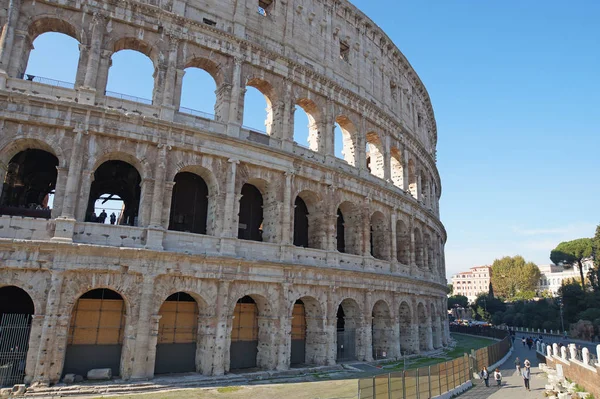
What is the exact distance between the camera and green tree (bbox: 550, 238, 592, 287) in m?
71.4

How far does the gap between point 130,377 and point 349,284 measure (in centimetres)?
1106

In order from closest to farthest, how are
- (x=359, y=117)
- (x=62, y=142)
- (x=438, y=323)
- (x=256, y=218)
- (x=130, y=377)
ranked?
(x=130, y=377), (x=62, y=142), (x=256, y=218), (x=359, y=117), (x=438, y=323)

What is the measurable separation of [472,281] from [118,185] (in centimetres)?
13461

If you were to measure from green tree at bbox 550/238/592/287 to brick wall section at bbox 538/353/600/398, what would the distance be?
6019cm

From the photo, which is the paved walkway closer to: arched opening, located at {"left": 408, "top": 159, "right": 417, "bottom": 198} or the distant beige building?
arched opening, located at {"left": 408, "top": 159, "right": 417, "bottom": 198}

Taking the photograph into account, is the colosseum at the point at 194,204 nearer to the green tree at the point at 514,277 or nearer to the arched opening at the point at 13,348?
the arched opening at the point at 13,348

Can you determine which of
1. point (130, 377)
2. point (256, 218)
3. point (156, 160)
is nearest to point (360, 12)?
point (256, 218)

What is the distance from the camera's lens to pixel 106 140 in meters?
16.4

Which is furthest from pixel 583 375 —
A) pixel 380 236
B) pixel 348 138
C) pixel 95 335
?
pixel 95 335

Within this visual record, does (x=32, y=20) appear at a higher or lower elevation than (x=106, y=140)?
higher

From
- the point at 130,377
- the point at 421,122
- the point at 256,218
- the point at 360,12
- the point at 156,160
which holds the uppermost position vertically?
the point at 360,12

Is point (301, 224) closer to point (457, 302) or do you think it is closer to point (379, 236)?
point (379, 236)

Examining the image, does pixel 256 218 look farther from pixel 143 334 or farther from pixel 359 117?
pixel 359 117

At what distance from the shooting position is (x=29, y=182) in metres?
19.6
